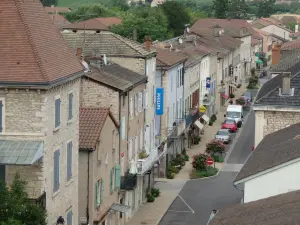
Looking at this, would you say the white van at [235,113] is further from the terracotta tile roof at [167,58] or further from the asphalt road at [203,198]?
the terracotta tile roof at [167,58]

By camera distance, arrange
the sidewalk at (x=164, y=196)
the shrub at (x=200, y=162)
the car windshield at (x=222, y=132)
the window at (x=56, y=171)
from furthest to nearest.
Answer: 1. the car windshield at (x=222, y=132)
2. the shrub at (x=200, y=162)
3. the sidewalk at (x=164, y=196)
4. the window at (x=56, y=171)

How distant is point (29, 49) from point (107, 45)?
25.4 meters

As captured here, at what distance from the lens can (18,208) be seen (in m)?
28.6

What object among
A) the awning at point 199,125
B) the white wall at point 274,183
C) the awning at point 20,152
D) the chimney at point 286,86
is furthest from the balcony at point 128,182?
the awning at point 199,125

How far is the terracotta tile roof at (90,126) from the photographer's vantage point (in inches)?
1553

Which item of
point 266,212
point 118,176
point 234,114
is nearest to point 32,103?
point 266,212

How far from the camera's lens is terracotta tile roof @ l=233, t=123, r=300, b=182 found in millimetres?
34781

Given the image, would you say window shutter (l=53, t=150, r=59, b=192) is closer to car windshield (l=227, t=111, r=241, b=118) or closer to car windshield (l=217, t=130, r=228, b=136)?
car windshield (l=217, t=130, r=228, b=136)

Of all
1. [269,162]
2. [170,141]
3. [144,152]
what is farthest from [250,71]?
[269,162]

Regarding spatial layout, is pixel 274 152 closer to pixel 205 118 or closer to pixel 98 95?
pixel 98 95

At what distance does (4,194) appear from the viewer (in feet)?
94.7

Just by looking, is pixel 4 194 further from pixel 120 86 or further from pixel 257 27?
pixel 257 27

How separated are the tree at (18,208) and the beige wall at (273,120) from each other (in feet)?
63.2

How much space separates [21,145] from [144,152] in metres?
24.8
